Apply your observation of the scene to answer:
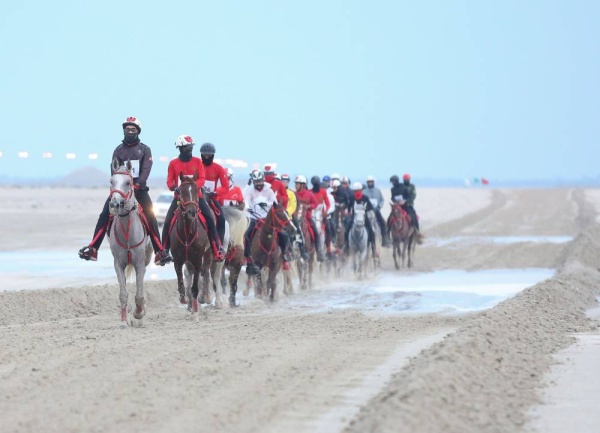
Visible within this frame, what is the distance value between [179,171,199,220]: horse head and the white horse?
1212cm

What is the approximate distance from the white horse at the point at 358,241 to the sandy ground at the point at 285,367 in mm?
8599

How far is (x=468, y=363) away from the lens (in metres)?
11.7

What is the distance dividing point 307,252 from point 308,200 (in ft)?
4.98

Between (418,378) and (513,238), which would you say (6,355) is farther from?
(513,238)

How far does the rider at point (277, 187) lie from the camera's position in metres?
23.2

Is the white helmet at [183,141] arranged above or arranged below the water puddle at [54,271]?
above

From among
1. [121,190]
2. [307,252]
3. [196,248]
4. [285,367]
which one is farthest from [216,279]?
[285,367]

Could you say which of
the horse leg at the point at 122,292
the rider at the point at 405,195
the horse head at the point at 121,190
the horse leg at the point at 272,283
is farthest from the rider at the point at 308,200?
the horse head at the point at 121,190

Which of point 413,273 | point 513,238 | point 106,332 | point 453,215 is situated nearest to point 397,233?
point 413,273

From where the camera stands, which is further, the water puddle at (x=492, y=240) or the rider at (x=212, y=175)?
the water puddle at (x=492, y=240)

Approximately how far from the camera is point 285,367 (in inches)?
469

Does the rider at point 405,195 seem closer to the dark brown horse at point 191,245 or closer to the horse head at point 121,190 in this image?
the dark brown horse at point 191,245

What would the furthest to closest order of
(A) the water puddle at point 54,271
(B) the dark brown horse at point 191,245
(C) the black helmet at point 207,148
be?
(A) the water puddle at point 54,271 → (C) the black helmet at point 207,148 → (B) the dark brown horse at point 191,245

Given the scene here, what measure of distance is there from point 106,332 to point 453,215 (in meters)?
57.6
